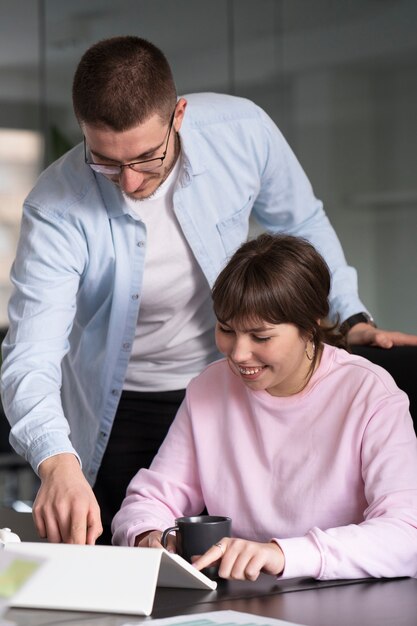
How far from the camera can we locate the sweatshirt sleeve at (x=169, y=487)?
6.19 ft

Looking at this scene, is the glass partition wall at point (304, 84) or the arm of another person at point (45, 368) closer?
the arm of another person at point (45, 368)

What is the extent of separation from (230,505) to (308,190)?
2.83 feet

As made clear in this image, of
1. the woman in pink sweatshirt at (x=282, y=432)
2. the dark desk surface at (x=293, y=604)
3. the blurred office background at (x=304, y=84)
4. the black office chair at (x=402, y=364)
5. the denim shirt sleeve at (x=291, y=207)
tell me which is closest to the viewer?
the dark desk surface at (x=293, y=604)

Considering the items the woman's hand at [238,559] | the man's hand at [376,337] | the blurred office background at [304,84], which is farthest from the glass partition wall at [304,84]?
the woman's hand at [238,559]

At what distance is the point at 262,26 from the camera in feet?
15.4

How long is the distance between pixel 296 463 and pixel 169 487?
9.1 inches

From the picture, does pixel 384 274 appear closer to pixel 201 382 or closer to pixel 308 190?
pixel 308 190

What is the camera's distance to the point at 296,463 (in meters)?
1.89

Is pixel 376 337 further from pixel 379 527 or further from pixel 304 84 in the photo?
pixel 304 84

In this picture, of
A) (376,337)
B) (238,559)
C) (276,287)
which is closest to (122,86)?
(276,287)

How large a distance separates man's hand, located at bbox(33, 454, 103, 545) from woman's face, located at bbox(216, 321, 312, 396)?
0.32 m

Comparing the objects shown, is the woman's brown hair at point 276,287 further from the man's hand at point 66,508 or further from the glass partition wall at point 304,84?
the glass partition wall at point 304,84

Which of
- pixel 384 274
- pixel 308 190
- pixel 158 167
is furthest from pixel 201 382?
pixel 384 274

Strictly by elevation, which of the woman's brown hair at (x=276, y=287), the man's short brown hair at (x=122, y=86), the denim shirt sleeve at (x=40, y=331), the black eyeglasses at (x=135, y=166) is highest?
the man's short brown hair at (x=122, y=86)
